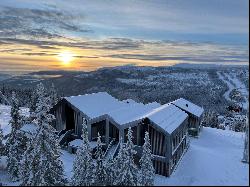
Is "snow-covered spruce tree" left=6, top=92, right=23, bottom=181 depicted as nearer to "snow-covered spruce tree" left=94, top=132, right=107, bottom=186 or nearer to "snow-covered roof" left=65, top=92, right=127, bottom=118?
"snow-covered roof" left=65, top=92, right=127, bottom=118

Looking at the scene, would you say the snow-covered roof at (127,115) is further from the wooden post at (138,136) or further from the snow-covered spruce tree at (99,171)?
the snow-covered spruce tree at (99,171)

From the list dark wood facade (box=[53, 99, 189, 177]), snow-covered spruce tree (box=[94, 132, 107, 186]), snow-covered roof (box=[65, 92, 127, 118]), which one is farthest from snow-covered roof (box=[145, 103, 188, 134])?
snow-covered spruce tree (box=[94, 132, 107, 186])

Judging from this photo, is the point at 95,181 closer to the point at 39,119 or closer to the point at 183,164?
the point at 39,119

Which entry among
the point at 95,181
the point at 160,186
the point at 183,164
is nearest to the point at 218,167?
the point at 183,164

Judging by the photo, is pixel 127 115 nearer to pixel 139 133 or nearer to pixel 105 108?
pixel 139 133

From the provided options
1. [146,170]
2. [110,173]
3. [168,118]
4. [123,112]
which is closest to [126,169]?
[146,170]
